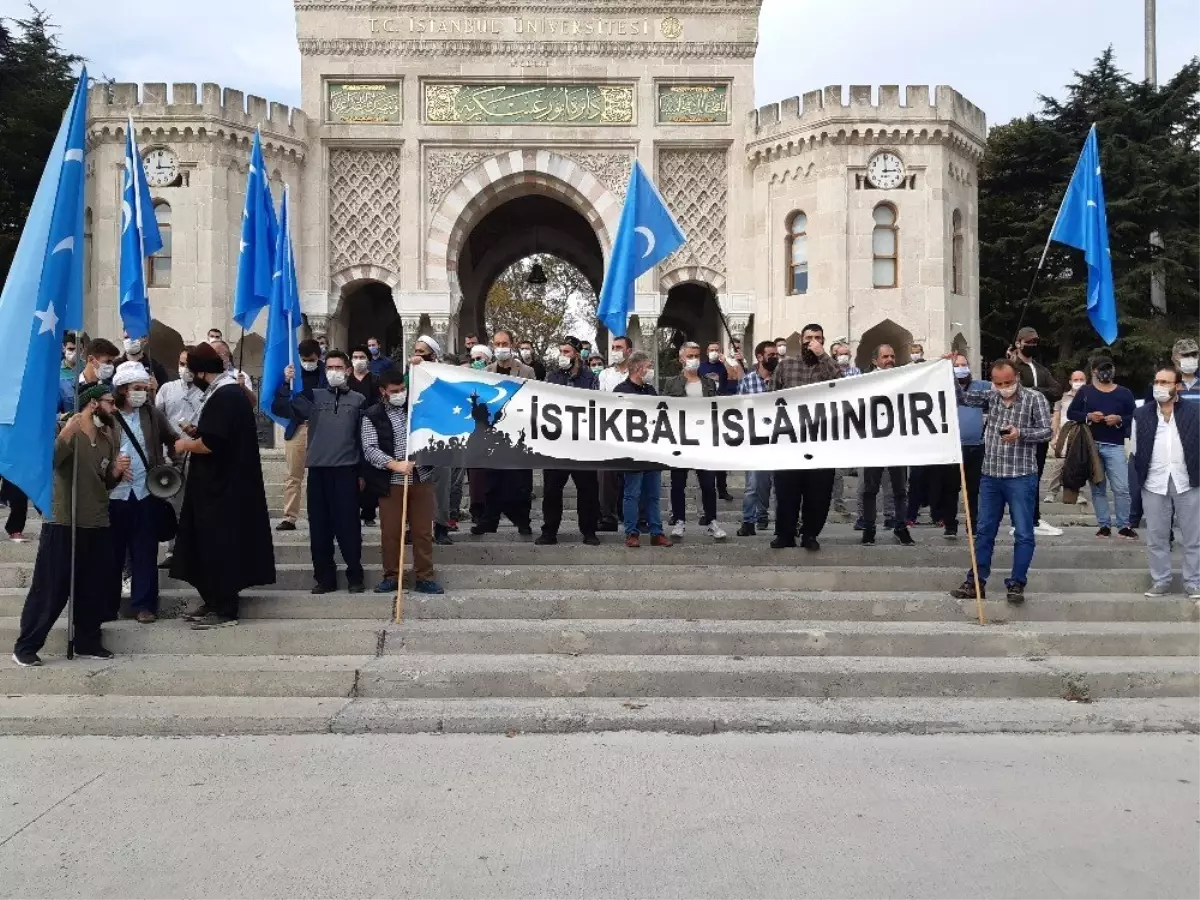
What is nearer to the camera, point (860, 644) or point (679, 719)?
point (679, 719)

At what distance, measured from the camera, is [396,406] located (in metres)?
7.78

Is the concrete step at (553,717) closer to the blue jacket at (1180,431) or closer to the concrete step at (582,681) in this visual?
the concrete step at (582,681)

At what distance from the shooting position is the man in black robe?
6.83 m

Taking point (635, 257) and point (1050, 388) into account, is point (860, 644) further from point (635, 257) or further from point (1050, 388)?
point (635, 257)

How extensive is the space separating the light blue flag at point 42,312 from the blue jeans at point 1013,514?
666 centimetres

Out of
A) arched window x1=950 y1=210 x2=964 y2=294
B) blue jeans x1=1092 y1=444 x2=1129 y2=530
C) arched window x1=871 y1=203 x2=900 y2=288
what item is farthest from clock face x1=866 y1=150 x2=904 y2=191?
blue jeans x1=1092 y1=444 x2=1129 y2=530

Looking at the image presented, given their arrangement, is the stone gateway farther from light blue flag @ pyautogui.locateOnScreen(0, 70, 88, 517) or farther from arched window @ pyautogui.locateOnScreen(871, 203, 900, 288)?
light blue flag @ pyautogui.locateOnScreen(0, 70, 88, 517)

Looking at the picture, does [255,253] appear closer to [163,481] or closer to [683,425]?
[163,481]

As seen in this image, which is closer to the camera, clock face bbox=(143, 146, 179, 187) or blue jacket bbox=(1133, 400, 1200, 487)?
blue jacket bbox=(1133, 400, 1200, 487)

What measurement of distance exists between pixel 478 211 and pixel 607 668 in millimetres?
17760

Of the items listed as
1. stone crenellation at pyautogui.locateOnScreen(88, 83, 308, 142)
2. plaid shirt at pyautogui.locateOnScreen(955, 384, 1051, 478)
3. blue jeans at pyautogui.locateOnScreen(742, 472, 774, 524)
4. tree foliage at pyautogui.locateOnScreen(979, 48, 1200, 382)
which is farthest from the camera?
tree foliage at pyautogui.locateOnScreen(979, 48, 1200, 382)

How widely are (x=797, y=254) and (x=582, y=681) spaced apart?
17.4m

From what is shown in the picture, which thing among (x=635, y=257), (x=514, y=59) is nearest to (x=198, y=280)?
(x=514, y=59)

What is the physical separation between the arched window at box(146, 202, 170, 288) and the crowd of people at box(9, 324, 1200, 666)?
12.0 meters
